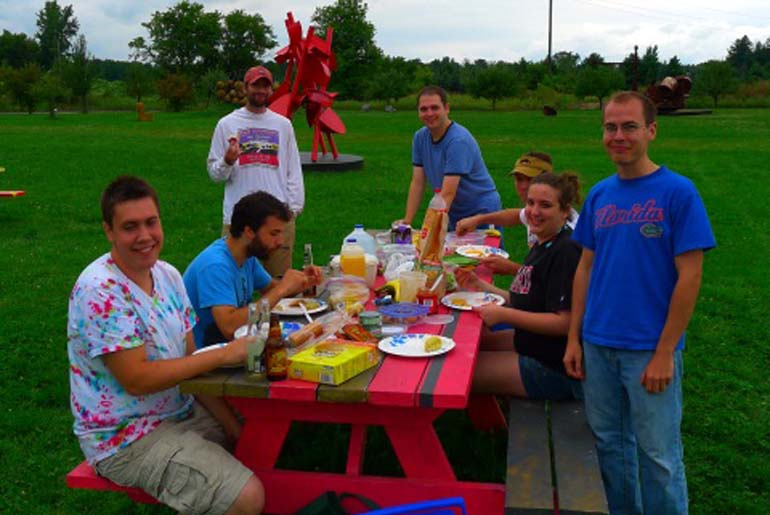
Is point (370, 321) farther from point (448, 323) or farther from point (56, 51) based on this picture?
point (56, 51)

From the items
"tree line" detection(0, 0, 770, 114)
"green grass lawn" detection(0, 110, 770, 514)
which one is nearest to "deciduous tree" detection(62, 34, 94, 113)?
"tree line" detection(0, 0, 770, 114)

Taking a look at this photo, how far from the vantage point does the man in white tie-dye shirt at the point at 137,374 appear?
273 cm

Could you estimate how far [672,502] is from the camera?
296 centimetres

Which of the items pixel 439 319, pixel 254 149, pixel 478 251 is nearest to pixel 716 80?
pixel 254 149

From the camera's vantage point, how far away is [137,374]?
2744mm

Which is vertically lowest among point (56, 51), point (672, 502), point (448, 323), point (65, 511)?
point (65, 511)

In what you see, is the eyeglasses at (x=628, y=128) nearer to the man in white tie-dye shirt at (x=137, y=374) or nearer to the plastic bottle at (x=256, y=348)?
the plastic bottle at (x=256, y=348)

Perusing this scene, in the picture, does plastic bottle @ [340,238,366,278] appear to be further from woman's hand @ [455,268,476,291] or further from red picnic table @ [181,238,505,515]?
red picnic table @ [181,238,505,515]

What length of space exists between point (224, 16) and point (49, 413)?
→ 245 ft

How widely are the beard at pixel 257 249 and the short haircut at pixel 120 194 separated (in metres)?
0.77

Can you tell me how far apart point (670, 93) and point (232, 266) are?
43947 mm

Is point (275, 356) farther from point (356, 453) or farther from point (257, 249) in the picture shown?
point (257, 249)

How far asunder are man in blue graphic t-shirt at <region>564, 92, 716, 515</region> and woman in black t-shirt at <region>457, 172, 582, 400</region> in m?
0.30

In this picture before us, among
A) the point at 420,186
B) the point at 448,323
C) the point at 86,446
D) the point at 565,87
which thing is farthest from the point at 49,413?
the point at 565,87
